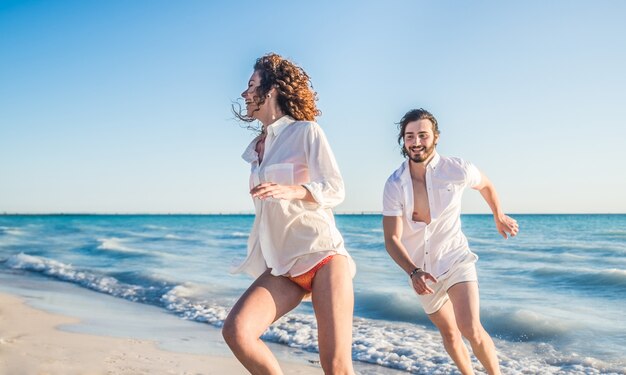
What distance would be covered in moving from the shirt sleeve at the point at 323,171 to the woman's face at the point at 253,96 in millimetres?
390

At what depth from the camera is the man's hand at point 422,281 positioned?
404 centimetres

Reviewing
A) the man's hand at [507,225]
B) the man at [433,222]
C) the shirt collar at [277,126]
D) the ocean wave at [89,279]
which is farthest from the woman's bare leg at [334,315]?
the ocean wave at [89,279]

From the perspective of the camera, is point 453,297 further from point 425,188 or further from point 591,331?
point 591,331

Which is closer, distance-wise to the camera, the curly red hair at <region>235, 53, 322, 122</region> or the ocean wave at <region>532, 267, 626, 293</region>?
the curly red hair at <region>235, 53, 322, 122</region>

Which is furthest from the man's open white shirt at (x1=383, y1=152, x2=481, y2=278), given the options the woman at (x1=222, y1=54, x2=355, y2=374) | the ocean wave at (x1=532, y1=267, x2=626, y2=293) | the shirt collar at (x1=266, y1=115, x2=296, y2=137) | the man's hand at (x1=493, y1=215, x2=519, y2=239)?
the ocean wave at (x1=532, y1=267, x2=626, y2=293)

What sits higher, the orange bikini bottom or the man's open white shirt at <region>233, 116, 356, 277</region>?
the man's open white shirt at <region>233, 116, 356, 277</region>

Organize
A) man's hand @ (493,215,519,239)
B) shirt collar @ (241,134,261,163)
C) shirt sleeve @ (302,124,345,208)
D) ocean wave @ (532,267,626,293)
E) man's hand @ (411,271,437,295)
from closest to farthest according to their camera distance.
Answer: shirt sleeve @ (302,124,345,208)
shirt collar @ (241,134,261,163)
man's hand @ (411,271,437,295)
man's hand @ (493,215,519,239)
ocean wave @ (532,267,626,293)

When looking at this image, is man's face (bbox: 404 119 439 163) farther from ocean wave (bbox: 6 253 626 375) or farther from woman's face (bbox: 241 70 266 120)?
ocean wave (bbox: 6 253 626 375)

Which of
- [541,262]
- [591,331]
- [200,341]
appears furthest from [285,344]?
[541,262]

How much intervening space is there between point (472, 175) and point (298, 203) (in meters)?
1.83

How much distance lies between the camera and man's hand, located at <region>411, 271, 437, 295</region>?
4043 millimetres

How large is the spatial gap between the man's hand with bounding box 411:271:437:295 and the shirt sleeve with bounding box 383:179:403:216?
518 mm

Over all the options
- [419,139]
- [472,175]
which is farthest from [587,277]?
[419,139]

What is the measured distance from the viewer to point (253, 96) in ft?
11.1
